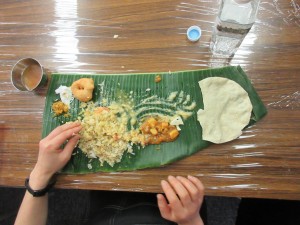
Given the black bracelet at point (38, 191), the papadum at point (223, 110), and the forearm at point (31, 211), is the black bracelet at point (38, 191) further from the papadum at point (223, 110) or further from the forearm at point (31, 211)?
the papadum at point (223, 110)

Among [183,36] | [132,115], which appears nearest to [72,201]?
[132,115]

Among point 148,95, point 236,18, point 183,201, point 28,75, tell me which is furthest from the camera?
point 28,75

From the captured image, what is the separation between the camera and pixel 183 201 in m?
1.17

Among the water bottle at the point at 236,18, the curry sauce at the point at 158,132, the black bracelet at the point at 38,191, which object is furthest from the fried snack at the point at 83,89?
the water bottle at the point at 236,18

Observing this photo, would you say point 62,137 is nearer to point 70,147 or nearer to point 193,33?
point 70,147

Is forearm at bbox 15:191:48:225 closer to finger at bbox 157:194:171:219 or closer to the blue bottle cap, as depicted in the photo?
finger at bbox 157:194:171:219

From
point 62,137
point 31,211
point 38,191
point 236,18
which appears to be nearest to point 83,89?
point 62,137

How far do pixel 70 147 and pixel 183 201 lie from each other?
62cm

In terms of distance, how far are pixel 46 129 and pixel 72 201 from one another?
100cm

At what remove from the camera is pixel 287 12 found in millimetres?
1425

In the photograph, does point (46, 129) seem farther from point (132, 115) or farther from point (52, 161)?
point (132, 115)

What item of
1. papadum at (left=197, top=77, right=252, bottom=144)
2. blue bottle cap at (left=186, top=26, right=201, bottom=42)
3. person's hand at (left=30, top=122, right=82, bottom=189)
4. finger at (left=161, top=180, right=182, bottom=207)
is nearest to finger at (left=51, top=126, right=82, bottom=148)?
person's hand at (left=30, top=122, right=82, bottom=189)

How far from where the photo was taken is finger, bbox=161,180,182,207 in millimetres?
1178

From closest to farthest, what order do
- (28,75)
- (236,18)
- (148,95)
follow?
(236,18) < (148,95) < (28,75)
